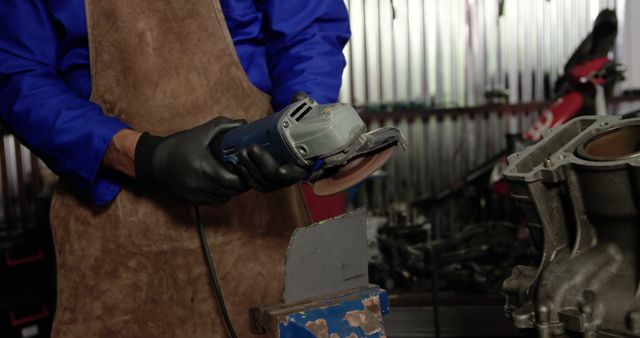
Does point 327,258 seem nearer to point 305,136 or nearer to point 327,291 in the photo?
point 327,291

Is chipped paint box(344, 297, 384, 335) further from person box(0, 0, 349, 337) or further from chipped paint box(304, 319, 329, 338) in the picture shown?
person box(0, 0, 349, 337)

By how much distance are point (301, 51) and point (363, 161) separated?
25 centimetres

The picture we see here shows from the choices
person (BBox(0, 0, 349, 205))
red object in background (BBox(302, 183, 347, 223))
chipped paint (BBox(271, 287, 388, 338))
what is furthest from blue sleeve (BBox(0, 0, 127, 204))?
red object in background (BBox(302, 183, 347, 223))

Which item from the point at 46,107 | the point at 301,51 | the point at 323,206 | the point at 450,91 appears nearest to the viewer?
the point at 46,107

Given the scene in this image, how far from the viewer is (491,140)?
3.87 meters

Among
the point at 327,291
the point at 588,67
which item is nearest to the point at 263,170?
the point at 327,291

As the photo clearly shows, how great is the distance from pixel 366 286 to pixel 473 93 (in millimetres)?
3226

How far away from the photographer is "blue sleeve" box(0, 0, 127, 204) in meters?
0.96

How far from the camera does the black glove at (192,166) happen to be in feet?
2.91

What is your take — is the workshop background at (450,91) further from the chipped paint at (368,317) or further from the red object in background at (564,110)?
the chipped paint at (368,317)

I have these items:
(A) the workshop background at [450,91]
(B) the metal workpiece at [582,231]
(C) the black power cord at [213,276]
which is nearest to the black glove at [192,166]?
(C) the black power cord at [213,276]

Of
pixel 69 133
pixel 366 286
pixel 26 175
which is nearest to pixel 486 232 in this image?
pixel 366 286

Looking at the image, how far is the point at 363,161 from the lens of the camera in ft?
3.42

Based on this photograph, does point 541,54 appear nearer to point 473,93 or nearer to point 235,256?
point 473,93
